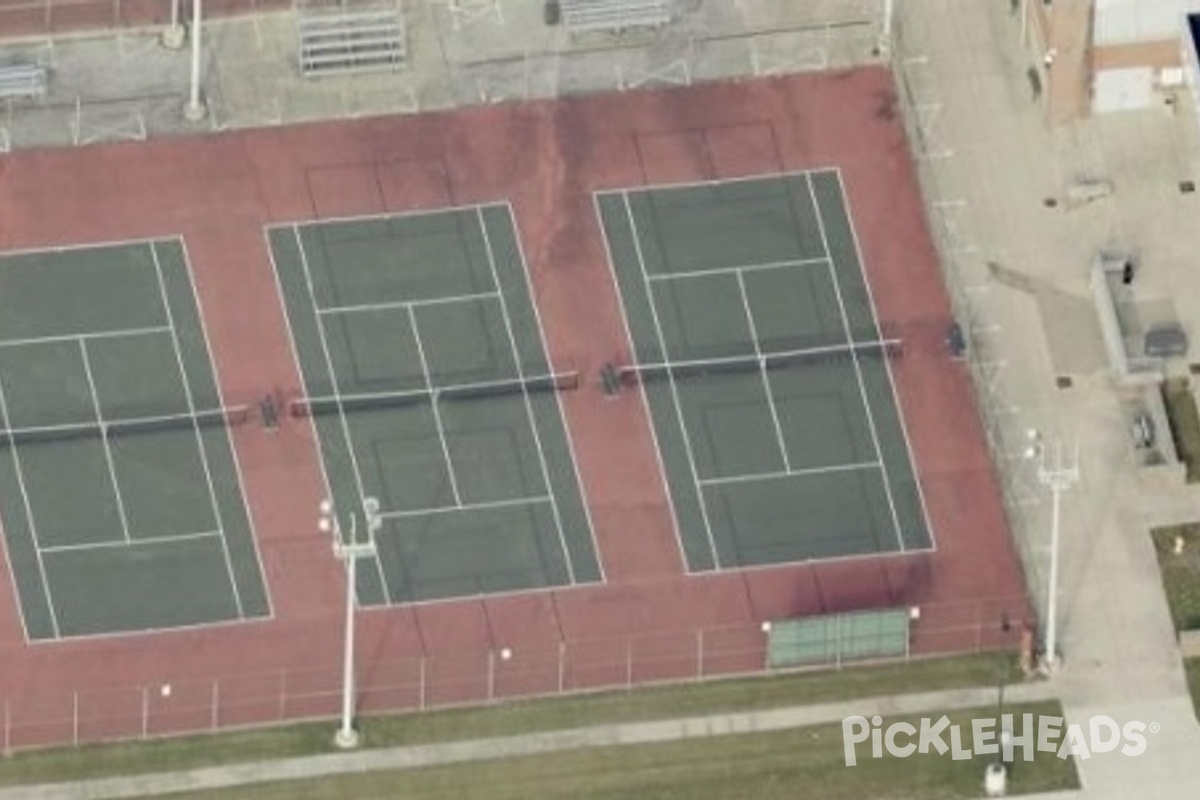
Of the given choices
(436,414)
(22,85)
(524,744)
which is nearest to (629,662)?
(524,744)

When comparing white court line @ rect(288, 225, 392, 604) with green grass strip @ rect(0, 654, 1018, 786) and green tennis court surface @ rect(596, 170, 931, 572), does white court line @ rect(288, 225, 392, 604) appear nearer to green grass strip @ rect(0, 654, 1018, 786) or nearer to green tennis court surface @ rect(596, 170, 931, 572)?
green grass strip @ rect(0, 654, 1018, 786)

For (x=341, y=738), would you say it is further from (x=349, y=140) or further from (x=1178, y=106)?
(x=1178, y=106)

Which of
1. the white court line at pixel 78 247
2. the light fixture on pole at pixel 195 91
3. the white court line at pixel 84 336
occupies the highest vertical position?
the light fixture on pole at pixel 195 91

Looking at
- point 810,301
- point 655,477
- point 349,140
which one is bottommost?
point 655,477

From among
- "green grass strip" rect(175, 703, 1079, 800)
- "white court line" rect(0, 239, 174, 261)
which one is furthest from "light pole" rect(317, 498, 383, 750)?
"white court line" rect(0, 239, 174, 261)

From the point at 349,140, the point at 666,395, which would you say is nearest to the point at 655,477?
the point at 666,395

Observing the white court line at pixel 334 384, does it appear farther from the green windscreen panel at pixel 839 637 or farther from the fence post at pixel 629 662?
the green windscreen panel at pixel 839 637

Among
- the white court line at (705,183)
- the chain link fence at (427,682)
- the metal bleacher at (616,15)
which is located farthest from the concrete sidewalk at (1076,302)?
the metal bleacher at (616,15)
